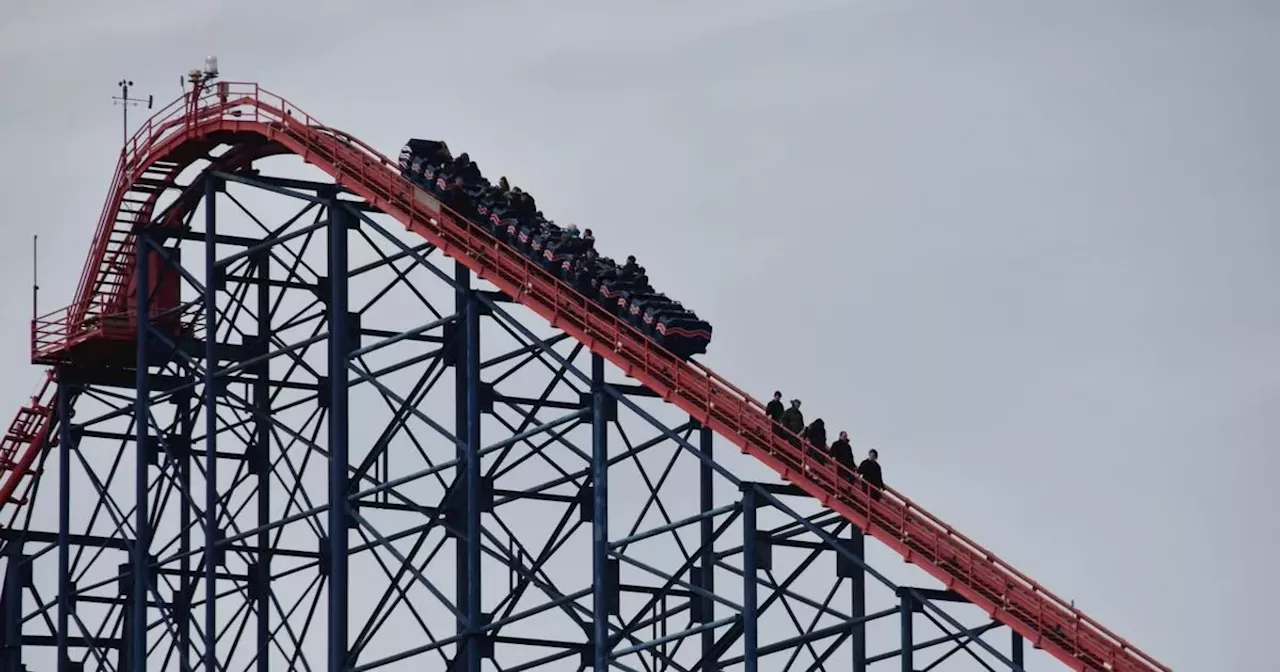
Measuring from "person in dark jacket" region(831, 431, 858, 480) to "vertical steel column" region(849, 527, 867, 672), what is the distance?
1054 mm

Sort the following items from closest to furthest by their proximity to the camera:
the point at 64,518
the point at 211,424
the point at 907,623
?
the point at 907,623
the point at 211,424
the point at 64,518

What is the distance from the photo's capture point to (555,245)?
6906 cm

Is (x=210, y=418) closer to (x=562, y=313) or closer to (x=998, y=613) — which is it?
(x=562, y=313)

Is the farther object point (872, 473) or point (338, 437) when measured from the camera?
point (338, 437)

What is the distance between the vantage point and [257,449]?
77625 mm

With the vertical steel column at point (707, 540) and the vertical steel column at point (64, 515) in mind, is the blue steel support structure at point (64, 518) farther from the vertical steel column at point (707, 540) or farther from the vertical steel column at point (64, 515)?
the vertical steel column at point (707, 540)

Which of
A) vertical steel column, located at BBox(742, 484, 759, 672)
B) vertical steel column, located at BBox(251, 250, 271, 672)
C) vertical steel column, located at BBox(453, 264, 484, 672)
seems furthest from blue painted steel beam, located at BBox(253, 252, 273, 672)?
vertical steel column, located at BBox(742, 484, 759, 672)

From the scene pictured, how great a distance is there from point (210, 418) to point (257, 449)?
3.54 m

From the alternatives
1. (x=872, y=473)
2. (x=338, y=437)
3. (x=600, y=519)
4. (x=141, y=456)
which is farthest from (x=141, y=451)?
(x=872, y=473)

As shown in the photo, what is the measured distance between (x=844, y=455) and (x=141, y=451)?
694 inches

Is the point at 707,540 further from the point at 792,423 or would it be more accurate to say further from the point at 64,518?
the point at 64,518

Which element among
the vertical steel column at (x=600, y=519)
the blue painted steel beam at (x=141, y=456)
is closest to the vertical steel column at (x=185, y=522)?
the blue painted steel beam at (x=141, y=456)

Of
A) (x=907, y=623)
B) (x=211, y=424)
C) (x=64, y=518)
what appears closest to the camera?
(x=907, y=623)

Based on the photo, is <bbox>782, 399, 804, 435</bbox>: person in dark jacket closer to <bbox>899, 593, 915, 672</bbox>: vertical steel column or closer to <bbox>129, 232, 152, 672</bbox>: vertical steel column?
<bbox>899, 593, 915, 672</bbox>: vertical steel column
